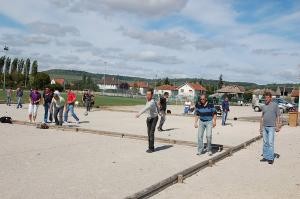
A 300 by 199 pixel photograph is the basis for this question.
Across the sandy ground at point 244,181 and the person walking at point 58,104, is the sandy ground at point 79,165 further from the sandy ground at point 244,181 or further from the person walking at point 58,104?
the person walking at point 58,104

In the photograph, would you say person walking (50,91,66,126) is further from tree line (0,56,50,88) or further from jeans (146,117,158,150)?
tree line (0,56,50,88)

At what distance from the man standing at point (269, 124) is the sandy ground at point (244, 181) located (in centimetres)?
33

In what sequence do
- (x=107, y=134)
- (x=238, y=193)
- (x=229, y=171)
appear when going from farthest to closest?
1. (x=107, y=134)
2. (x=229, y=171)
3. (x=238, y=193)

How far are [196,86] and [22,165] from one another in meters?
144

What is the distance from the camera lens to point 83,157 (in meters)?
10.8

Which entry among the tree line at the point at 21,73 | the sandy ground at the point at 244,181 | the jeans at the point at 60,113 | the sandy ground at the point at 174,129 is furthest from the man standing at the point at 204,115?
the tree line at the point at 21,73

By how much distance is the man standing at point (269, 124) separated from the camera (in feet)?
38.1

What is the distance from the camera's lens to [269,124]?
1162 cm

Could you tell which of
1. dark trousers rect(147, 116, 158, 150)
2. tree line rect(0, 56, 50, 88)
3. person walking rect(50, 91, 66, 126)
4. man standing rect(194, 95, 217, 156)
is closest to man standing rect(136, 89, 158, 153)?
dark trousers rect(147, 116, 158, 150)

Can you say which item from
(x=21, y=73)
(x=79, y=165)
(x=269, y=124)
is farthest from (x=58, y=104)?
(x=21, y=73)

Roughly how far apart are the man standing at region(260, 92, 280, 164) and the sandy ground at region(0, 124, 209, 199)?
1.73 meters

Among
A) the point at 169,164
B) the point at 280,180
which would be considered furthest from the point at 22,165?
the point at 280,180

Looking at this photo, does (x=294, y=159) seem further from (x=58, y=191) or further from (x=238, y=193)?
(x=58, y=191)

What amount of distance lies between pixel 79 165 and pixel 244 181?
3595 mm
